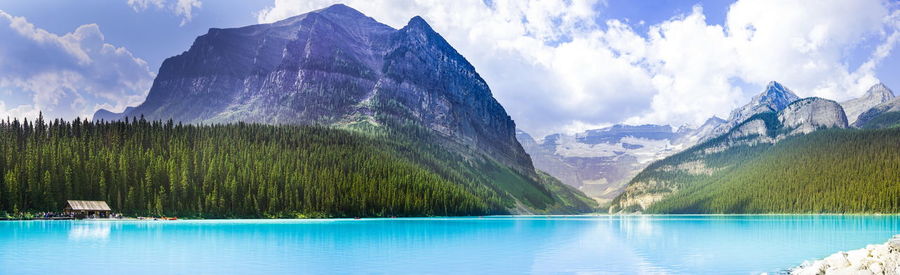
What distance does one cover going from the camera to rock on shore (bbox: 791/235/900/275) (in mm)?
35531

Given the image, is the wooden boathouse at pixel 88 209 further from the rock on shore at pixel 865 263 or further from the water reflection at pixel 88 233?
the rock on shore at pixel 865 263

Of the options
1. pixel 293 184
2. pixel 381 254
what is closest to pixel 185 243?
pixel 381 254

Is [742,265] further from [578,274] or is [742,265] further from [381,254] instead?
[381,254]

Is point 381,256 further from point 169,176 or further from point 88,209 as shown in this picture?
point 169,176

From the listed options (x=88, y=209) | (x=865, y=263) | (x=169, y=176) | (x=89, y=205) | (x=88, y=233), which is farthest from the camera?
(x=169, y=176)

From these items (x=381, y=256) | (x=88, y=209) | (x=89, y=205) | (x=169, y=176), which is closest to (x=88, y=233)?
(x=381, y=256)

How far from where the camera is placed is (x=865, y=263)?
125 feet

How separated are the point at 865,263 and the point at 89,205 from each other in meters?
143

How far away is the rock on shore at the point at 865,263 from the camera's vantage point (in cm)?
3553

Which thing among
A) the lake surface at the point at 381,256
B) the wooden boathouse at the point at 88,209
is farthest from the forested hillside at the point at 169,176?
the lake surface at the point at 381,256

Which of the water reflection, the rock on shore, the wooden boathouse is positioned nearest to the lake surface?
the water reflection

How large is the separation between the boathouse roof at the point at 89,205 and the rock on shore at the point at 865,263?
5449 inches

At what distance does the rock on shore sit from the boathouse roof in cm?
13840

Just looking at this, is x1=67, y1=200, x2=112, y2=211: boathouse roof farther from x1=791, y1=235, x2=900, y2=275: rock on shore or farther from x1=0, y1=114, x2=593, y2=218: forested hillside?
x1=791, y1=235, x2=900, y2=275: rock on shore
